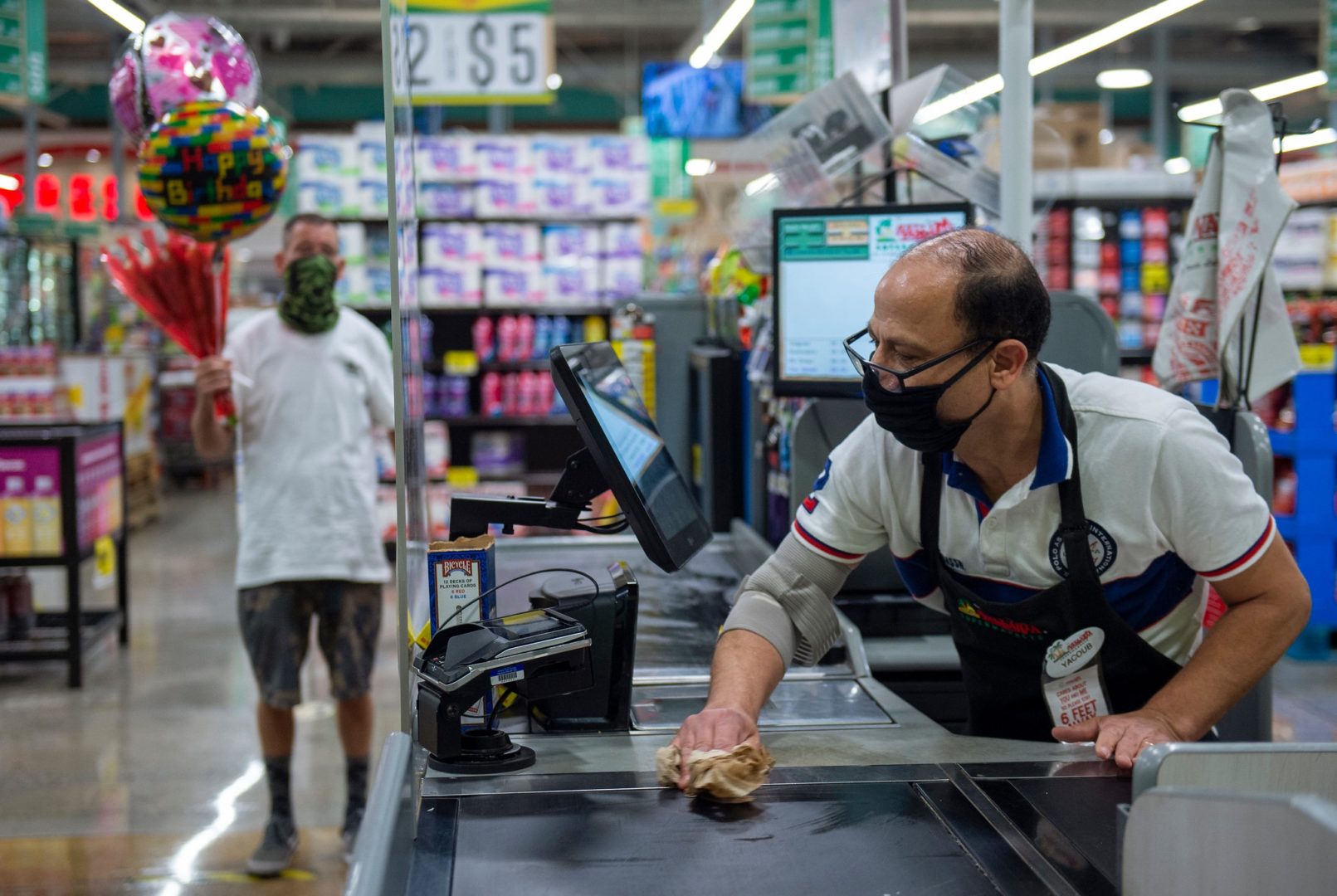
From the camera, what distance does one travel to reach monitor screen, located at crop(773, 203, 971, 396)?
2.68 meters

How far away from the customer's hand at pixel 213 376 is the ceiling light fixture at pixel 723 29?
13.9ft

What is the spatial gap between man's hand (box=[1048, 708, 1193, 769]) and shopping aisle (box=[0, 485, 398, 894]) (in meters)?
2.63

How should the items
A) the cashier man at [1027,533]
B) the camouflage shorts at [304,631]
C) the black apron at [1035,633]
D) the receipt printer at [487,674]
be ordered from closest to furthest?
the receipt printer at [487,674]
the cashier man at [1027,533]
the black apron at [1035,633]
the camouflage shorts at [304,631]

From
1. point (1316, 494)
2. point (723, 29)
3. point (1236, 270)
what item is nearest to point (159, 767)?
point (1236, 270)

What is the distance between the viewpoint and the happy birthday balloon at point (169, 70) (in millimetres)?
3998

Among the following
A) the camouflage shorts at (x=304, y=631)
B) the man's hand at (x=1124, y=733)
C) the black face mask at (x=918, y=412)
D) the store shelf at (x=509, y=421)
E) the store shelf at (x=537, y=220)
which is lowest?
the camouflage shorts at (x=304, y=631)

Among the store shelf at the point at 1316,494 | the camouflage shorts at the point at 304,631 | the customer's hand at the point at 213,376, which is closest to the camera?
the customer's hand at the point at 213,376

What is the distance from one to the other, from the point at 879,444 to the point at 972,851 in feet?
2.51

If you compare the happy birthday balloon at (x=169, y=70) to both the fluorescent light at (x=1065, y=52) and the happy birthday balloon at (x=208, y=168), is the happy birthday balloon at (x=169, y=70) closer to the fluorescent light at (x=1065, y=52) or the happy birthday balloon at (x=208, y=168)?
the happy birthday balloon at (x=208, y=168)

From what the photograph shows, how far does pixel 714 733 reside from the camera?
1593 mm

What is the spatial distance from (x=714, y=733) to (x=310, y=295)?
253cm

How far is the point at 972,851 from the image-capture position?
52.8 inches

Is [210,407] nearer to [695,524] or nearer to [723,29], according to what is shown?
[695,524]

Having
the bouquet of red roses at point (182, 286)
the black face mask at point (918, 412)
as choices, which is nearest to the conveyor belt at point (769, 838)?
the black face mask at point (918, 412)
